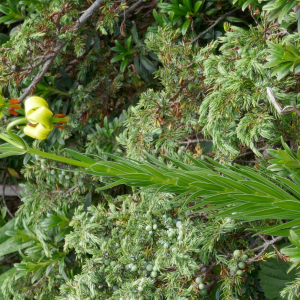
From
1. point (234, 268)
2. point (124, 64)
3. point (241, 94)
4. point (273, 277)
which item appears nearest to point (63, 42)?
point (124, 64)

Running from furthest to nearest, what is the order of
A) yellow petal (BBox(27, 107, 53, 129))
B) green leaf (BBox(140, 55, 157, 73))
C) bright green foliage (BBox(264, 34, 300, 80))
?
green leaf (BBox(140, 55, 157, 73)) → bright green foliage (BBox(264, 34, 300, 80)) → yellow petal (BBox(27, 107, 53, 129))

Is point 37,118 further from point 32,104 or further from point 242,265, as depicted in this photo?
point 242,265

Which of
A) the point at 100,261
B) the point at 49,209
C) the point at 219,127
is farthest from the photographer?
the point at 49,209

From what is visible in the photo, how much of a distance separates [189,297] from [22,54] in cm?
94

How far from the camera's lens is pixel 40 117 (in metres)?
0.55

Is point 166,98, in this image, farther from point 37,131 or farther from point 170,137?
point 37,131

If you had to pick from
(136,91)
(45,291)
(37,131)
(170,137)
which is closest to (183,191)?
(37,131)

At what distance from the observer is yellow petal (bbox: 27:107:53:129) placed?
546mm

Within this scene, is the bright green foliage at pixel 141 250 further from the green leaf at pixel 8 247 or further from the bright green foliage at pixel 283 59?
the green leaf at pixel 8 247

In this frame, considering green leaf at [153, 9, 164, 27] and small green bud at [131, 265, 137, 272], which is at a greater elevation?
green leaf at [153, 9, 164, 27]

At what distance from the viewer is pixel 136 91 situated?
4.89 ft

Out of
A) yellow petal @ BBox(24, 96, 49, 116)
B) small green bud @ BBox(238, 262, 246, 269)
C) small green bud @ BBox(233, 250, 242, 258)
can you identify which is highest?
yellow petal @ BBox(24, 96, 49, 116)

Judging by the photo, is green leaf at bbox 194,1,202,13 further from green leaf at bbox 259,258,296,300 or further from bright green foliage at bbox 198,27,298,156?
green leaf at bbox 259,258,296,300

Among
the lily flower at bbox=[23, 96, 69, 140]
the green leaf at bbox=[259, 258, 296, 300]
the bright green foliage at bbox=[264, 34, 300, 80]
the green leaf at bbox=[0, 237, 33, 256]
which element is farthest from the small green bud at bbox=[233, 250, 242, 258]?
the green leaf at bbox=[0, 237, 33, 256]
